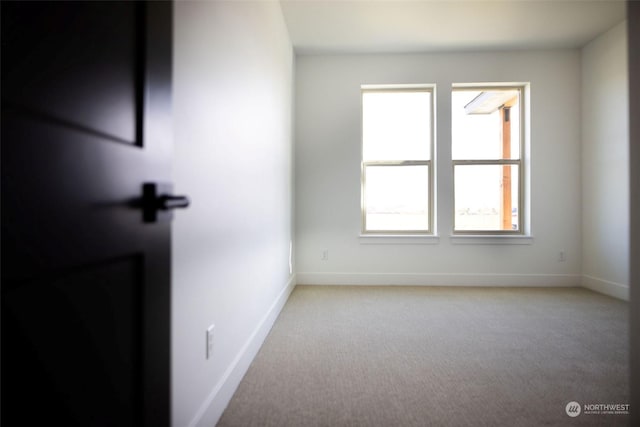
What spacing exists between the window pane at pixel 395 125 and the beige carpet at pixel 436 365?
6.07 feet

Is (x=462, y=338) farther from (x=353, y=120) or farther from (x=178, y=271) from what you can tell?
(x=353, y=120)

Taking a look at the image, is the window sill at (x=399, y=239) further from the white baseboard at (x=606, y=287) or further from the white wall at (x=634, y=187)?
the white wall at (x=634, y=187)

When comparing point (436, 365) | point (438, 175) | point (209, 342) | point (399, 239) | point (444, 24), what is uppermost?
point (444, 24)

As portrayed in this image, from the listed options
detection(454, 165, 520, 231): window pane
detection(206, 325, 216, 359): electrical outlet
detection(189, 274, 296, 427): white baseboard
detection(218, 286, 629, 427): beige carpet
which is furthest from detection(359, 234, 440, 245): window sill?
detection(206, 325, 216, 359): electrical outlet

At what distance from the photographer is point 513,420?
1.47 metres

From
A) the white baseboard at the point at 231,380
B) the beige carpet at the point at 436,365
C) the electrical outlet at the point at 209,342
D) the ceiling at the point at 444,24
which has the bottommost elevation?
the beige carpet at the point at 436,365

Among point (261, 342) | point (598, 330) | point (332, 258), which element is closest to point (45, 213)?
point (261, 342)

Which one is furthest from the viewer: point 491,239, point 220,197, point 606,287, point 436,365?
point 491,239

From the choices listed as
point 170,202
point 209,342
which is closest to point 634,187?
point 170,202

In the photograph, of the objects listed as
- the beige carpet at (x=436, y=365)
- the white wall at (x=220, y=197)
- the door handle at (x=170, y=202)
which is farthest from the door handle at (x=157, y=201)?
the beige carpet at (x=436, y=365)

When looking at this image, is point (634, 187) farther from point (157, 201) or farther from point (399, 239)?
point (399, 239)

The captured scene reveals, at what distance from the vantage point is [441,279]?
4059mm

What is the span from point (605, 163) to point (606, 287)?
1.32 m

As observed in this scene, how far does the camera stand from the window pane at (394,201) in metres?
4.21
